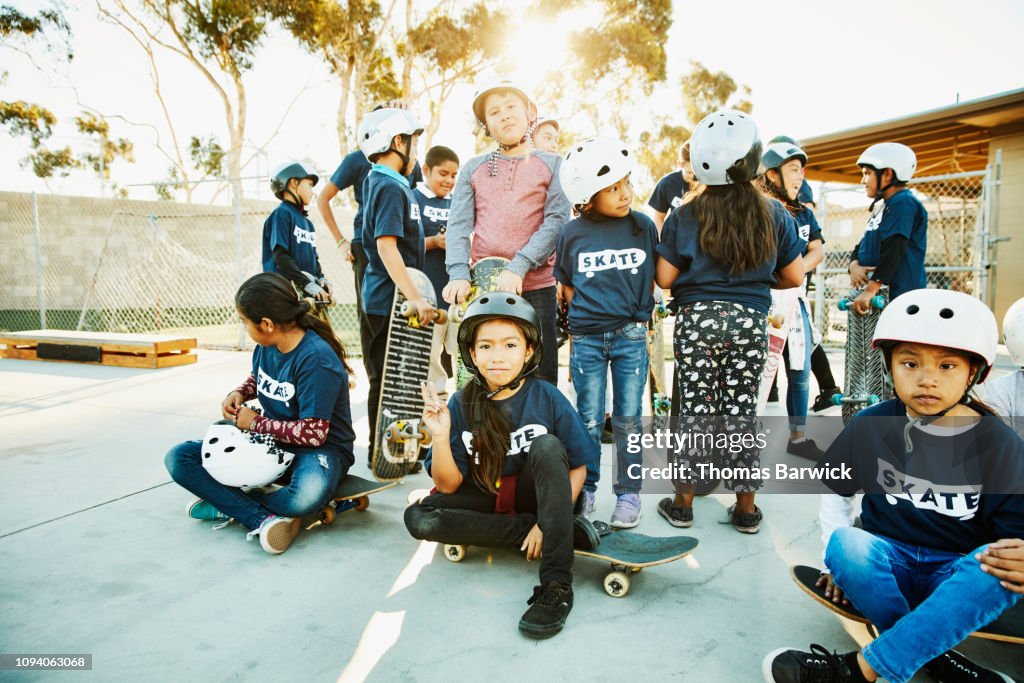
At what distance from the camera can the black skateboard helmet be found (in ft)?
7.71

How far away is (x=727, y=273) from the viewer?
2.75 metres

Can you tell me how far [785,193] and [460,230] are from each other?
7.40 feet

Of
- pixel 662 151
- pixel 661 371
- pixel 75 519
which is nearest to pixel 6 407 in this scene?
pixel 75 519

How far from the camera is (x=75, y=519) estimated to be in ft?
9.57

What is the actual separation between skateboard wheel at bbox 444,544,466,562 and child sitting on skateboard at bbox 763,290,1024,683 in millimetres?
1231

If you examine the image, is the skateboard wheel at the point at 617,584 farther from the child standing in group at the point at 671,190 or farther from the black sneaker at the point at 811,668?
the child standing in group at the point at 671,190

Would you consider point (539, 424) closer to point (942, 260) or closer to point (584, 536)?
point (584, 536)

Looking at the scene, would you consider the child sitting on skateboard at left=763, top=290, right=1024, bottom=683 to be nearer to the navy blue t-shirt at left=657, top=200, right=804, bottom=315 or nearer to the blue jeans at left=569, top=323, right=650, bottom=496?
the navy blue t-shirt at left=657, top=200, right=804, bottom=315

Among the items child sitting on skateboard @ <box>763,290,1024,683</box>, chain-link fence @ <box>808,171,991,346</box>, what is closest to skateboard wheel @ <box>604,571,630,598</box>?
child sitting on skateboard @ <box>763,290,1024,683</box>

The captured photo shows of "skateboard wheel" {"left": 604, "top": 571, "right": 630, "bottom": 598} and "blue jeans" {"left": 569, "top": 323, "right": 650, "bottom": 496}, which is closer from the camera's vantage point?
"skateboard wheel" {"left": 604, "top": 571, "right": 630, "bottom": 598}

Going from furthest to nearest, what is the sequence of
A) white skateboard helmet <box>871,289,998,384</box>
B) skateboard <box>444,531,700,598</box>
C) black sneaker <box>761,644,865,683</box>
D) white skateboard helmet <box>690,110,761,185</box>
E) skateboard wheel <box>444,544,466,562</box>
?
white skateboard helmet <box>690,110,761,185</box>
skateboard wheel <box>444,544,466,562</box>
skateboard <box>444,531,700,598</box>
white skateboard helmet <box>871,289,998,384</box>
black sneaker <box>761,644,865,683</box>

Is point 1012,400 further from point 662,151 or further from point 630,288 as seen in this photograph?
point 662,151

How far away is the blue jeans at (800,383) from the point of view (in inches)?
161

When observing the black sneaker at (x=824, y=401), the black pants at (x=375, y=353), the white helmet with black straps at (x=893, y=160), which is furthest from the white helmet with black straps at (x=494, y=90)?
the black sneaker at (x=824, y=401)
